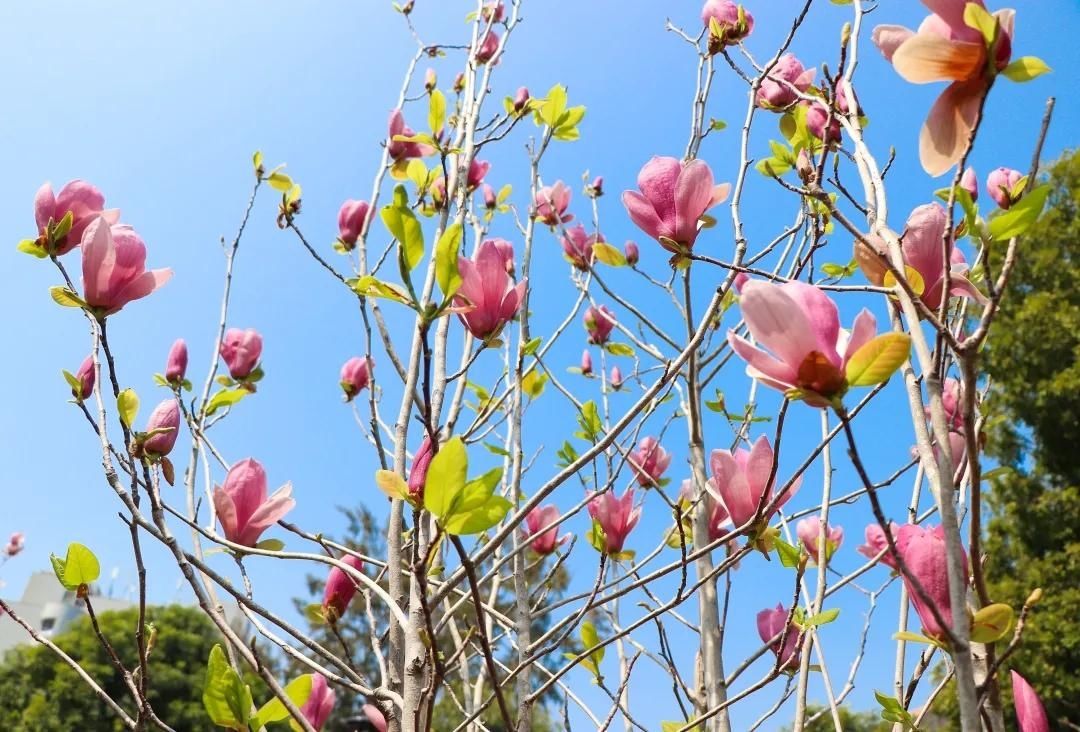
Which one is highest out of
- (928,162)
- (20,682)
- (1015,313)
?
(1015,313)

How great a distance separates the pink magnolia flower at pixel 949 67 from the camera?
0.65 meters

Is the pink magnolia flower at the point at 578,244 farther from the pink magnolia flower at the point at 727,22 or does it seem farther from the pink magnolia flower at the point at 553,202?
the pink magnolia flower at the point at 727,22

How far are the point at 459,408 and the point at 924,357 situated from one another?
768 mm

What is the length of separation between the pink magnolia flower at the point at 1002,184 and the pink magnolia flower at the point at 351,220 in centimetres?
117

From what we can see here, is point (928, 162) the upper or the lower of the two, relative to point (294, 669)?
lower

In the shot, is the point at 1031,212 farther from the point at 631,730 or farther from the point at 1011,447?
the point at 1011,447

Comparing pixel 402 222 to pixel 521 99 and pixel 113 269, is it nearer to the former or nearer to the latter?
pixel 113 269

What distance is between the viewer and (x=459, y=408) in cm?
124

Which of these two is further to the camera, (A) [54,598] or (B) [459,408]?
(A) [54,598]

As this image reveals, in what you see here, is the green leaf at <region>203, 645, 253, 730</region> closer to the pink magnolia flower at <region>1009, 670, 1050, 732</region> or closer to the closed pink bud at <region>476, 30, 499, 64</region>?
the pink magnolia flower at <region>1009, 670, 1050, 732</region>

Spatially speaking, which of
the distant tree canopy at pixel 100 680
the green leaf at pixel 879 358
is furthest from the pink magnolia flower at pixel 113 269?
the distant tree canopy at pixel 100 680

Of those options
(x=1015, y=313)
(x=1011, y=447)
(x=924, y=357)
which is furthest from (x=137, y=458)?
(x=1011, y=447)

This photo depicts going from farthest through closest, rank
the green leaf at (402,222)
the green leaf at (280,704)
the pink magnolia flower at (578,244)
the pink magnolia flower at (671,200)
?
the pink magnolia flower at (578,244), the pink magnolia flower at (671,200), the green leaf at (280,704), the green leaf at (402,222)

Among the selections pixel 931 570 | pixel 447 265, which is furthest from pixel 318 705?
pixel 931 570
